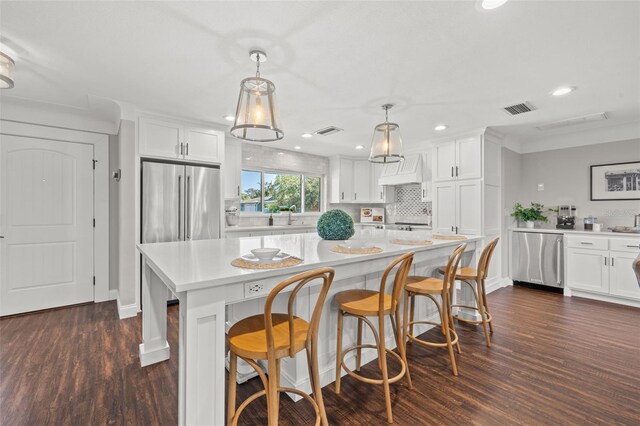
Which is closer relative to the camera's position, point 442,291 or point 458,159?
point 442,291

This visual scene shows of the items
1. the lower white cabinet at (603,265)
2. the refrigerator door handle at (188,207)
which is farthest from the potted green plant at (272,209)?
the lower white cabinet at (603,265)

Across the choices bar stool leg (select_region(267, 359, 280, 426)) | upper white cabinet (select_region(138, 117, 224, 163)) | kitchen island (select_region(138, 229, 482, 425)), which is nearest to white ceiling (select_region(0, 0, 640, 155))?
upper white cabinet (select_region(138, 117, 224, 163))

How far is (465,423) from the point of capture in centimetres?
163

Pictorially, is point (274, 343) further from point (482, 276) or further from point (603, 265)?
point (603, 265)

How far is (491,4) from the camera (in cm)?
162

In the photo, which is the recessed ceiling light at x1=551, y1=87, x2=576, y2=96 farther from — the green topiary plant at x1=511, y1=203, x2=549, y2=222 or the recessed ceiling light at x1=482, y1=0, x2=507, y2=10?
the green topiary plant at x1=511, y1=203, x2=549, y2=222

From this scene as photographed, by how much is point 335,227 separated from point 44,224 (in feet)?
11.5

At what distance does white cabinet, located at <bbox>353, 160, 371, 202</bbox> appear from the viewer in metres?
6.21

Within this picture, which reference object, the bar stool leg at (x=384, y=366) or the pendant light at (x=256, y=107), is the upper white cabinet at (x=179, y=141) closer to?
the pendant light at (x=256, y=107)

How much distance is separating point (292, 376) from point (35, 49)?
9.53 ft

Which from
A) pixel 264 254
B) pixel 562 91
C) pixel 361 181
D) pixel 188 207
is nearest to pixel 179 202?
pixel 188 207

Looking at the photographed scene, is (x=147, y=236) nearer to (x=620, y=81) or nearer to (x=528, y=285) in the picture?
(x=620, y=81)

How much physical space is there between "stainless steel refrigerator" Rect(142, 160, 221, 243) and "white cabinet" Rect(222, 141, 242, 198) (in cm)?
54

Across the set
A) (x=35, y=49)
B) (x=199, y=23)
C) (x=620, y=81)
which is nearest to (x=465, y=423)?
(x=199, y=23)
